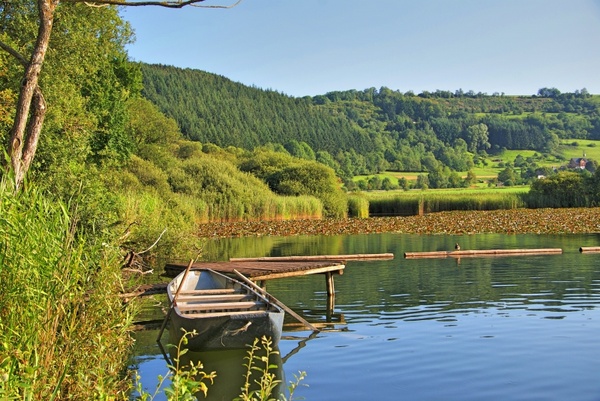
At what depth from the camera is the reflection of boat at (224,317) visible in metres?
12.0

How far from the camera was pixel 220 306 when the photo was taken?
43.5 feet

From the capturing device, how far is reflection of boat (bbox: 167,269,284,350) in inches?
472

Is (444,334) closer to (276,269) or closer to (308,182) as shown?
(276,269)

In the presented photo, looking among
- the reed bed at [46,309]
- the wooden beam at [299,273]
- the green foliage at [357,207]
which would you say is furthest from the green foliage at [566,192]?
the reed bed at [46,309]

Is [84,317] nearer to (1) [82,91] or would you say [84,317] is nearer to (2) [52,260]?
(2) [52,260]

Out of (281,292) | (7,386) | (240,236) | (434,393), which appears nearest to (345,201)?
(240,236)

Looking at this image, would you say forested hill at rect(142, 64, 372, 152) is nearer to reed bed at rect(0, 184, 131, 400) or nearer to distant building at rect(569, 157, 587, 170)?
distant building at rect(569, 157, 587, 170)

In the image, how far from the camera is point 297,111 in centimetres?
13338

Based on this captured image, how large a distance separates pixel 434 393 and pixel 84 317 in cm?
447

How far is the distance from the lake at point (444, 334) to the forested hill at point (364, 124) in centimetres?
8259

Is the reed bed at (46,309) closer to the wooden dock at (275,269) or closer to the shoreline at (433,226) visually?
the wooden dock at (275,269)

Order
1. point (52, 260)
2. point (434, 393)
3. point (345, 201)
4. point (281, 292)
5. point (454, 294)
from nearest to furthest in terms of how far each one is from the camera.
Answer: point (52, 260) < point (434, 393) < point (454, 294) < point (281, 292) < point (345, 201)

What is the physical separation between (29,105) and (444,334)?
7975 millimetres

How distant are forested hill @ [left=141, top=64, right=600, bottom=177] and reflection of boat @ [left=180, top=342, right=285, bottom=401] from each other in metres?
91.7
